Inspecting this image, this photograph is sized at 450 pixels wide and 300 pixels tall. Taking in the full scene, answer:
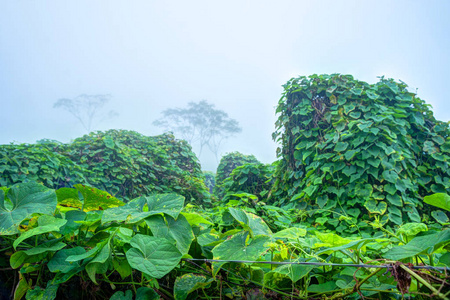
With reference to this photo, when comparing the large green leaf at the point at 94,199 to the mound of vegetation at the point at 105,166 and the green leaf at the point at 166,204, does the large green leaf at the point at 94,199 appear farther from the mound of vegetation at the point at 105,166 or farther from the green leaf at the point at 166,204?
the mound of vegetation at the point at 105,166

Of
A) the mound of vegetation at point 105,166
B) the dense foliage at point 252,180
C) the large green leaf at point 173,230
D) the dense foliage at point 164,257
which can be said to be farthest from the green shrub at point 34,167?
the large green leaf at point 173,230

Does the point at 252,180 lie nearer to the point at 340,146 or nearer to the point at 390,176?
the point at 340,146

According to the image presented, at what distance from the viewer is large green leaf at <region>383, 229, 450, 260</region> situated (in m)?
0.44

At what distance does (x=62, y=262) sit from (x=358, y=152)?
2702mm

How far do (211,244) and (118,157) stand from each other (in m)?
3.89

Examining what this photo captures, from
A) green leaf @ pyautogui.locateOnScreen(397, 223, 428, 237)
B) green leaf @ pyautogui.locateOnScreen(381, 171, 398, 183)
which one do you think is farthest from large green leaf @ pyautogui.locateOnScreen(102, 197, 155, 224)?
green leaf @ pyautogui.locateOnScreen(381, 171, 398, 183)

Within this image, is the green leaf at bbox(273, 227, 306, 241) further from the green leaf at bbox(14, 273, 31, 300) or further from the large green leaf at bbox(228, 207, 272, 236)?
the green leaf at bbox(14, 273, 31, 300)

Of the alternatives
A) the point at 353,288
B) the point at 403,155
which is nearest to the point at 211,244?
the point at 353,288

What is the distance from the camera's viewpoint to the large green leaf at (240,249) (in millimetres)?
531

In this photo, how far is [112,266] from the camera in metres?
0.58

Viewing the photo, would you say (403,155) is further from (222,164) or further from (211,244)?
(222,164)

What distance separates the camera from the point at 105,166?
3.95 meters

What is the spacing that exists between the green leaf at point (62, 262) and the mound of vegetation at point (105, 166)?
9.39 feet

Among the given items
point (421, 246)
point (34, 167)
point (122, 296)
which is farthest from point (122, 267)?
point (34, 167)
